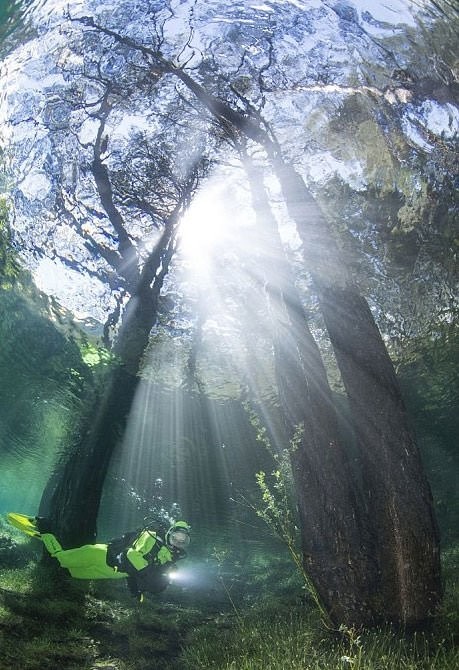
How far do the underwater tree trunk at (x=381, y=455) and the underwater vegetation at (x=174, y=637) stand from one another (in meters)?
0.33

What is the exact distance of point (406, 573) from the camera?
4.60 m

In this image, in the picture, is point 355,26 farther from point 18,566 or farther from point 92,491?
point 18,566

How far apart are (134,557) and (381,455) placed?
174 inches

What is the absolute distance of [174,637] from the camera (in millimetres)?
6773

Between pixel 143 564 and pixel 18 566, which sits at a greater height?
pixel 143 564

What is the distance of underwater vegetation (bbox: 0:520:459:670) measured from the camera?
3967 mm

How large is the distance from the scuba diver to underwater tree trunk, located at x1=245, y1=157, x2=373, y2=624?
3.08 m

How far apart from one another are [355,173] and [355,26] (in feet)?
8.11

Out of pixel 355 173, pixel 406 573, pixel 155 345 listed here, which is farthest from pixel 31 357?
pixel 406 573

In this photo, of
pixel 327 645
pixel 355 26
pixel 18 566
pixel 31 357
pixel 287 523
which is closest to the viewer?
pixel 287 523

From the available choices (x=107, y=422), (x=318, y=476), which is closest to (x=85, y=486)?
(x=107, y=422)

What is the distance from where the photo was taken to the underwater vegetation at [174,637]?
397 cm

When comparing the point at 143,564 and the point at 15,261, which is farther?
the point at 15,261

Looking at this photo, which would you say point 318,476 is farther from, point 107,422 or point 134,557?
point 107,422
